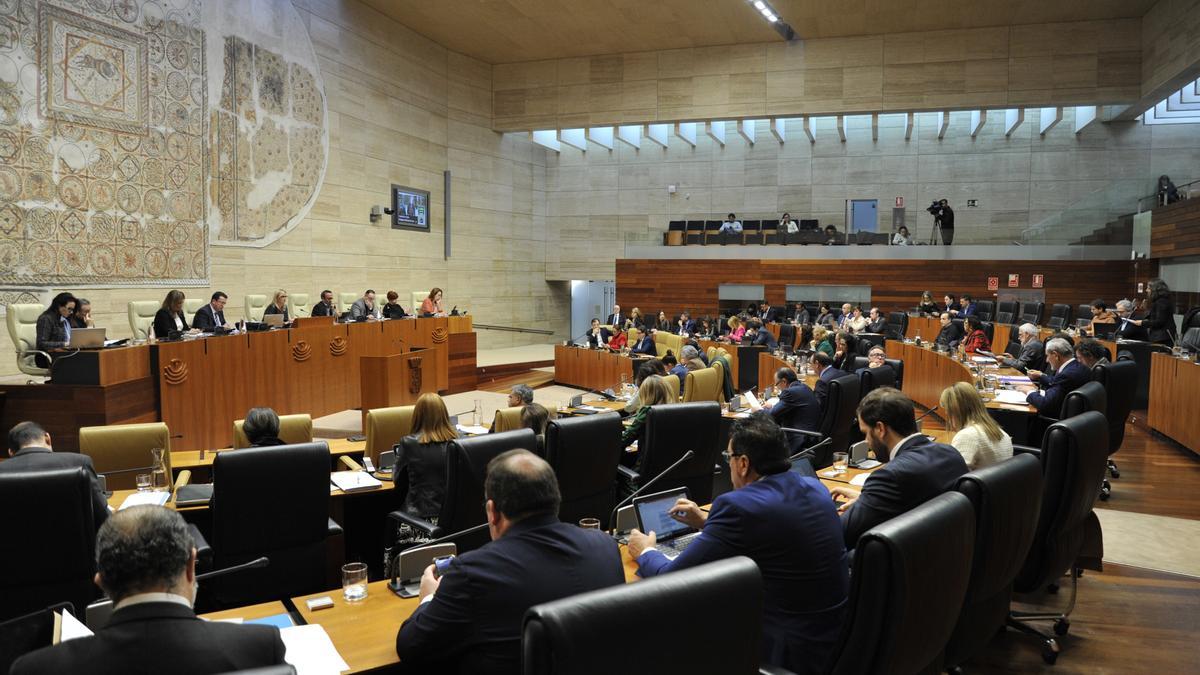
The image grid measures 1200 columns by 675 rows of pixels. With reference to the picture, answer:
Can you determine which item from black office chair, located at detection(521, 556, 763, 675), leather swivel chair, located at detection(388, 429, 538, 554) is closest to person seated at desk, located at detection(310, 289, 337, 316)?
leather swivel chair, located at detection(388, 429, 538, 554)

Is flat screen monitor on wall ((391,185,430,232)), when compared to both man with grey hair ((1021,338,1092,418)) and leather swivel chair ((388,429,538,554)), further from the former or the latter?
leather swivel chair ((388,429,538,554))

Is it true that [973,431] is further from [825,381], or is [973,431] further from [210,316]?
[210,316]

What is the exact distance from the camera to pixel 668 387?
17.7ft

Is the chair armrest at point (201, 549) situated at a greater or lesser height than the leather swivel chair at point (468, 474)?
lesser

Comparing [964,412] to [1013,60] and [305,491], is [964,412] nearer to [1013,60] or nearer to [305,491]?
[305,491]

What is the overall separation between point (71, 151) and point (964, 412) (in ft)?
34.9

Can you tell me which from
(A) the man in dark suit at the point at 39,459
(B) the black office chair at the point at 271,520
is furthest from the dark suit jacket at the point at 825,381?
(A) the man in dark suit at the point at 39,459

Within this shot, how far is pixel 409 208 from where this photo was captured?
16594 millimetres

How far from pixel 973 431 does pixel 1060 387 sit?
2607 millimetres

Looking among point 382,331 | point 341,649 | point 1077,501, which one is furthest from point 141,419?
point 1077,501

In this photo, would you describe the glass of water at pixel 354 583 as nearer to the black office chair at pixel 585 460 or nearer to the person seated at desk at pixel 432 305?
the black office chair at pixel 585 460

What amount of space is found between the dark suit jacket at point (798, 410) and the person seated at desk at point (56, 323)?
6644 mm

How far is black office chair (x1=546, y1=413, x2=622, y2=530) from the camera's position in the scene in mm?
3709

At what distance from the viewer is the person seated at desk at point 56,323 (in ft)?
24.3
